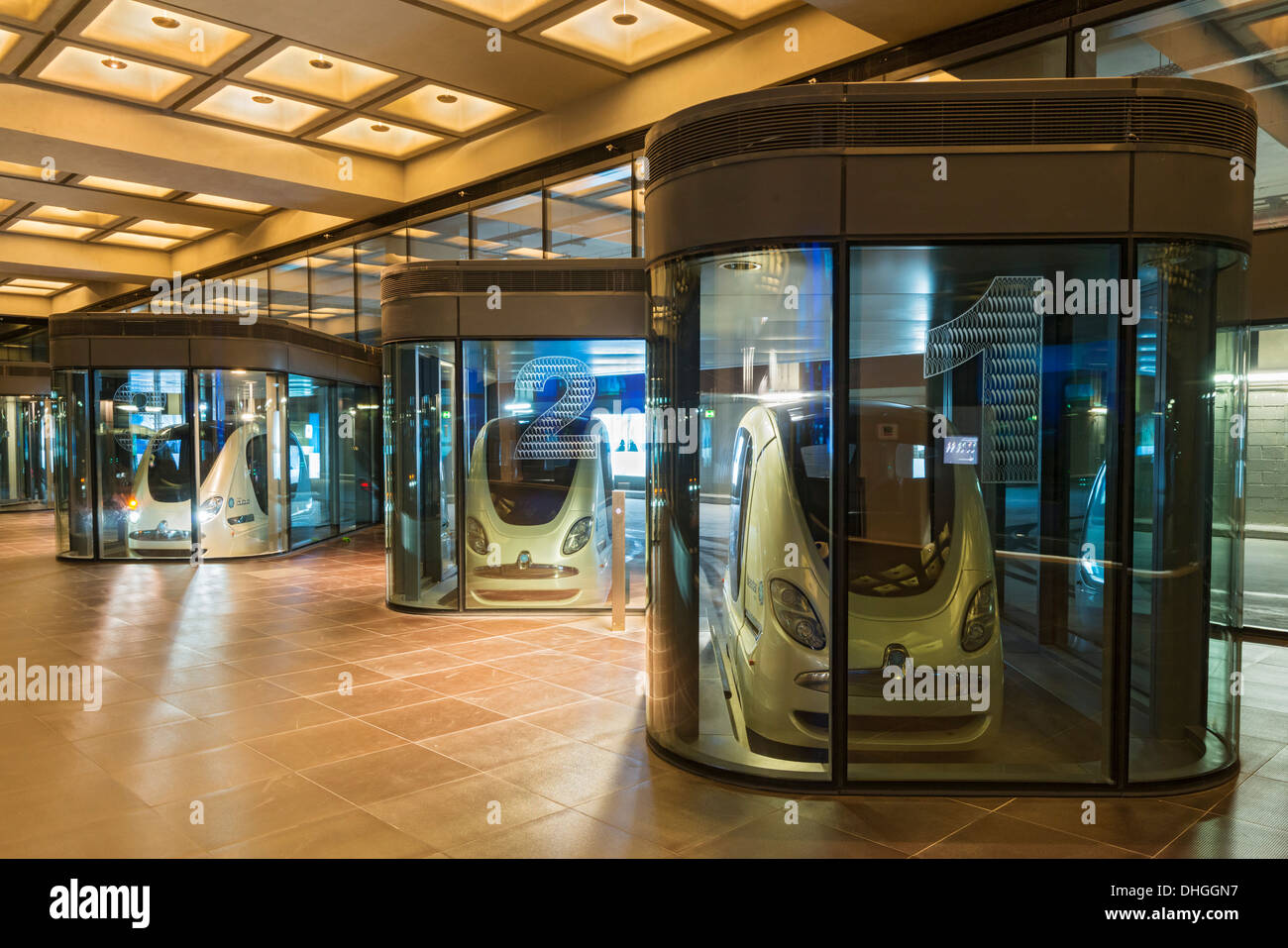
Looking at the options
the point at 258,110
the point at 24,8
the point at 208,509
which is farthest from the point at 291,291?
the point at 24,8

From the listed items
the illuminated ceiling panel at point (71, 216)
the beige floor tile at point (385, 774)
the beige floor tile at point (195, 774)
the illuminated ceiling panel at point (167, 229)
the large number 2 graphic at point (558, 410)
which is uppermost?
the illuminated ceiling panel at point (167, 229)

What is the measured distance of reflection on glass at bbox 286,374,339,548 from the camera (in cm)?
1281

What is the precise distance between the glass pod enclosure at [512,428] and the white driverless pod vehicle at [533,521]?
1cm

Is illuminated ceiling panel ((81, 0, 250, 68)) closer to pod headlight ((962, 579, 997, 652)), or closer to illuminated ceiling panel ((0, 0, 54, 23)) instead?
illuminated ceiling panel ((0, 0, 54, 23))

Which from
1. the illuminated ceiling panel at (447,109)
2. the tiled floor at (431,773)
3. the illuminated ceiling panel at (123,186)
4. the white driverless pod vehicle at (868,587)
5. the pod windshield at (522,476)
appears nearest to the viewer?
the tiled floor at (431,773)

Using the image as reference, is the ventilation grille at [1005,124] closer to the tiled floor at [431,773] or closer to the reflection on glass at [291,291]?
the tiled floor at [431,773]

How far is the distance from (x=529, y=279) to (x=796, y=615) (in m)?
4.58

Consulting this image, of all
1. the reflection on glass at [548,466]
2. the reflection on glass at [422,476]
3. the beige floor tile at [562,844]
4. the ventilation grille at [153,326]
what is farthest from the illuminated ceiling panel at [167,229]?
the beige floor tile at [562,844]

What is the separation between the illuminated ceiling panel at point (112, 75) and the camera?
10008 millimetres

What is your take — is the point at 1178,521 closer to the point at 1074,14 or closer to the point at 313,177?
the point at 1074,14

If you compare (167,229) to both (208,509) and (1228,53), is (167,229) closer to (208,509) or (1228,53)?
(208,509)

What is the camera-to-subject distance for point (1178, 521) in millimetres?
4273

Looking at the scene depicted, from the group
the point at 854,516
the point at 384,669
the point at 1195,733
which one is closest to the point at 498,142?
the point at 384,669

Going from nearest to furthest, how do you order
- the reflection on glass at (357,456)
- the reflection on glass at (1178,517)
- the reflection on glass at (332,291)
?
the reflection on glass at (1178,517) < the reflection on glass at (357,456) < the reflection on glass at (332,291)
